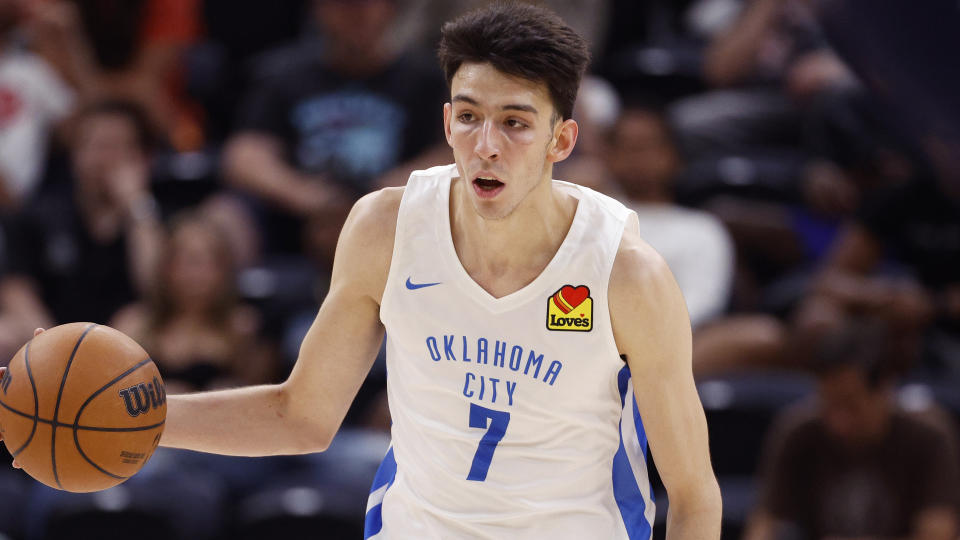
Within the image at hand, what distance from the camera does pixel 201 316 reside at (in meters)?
6.59

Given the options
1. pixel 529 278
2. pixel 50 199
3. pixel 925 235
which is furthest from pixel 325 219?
pixel 529 278

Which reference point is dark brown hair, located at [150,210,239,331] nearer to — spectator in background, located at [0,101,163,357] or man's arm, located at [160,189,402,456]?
spectator in background, located at [0,101,163,357]

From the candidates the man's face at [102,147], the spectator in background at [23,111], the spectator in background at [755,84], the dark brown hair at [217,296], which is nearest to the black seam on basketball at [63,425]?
the dark brown hair at [217,296]

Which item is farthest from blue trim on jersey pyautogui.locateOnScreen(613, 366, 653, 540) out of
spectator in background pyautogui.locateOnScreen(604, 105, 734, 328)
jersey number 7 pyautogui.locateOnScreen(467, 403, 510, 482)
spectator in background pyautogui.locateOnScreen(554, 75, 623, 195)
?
spectator in background pyautogui.locateOnScreen(554, 75, 623, 195)

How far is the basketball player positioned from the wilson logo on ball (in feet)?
0.68

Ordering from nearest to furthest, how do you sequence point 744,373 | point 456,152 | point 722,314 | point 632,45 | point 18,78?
1. point 456,152
2. point 744,373
3. point 722,314
4. point 18,78
5. point 632,45

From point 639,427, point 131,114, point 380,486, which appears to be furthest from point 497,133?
point 131,114

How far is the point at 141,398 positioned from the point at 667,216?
4059mm

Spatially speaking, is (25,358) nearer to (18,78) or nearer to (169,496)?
(169,496)

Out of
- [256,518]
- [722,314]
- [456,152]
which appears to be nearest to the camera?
[456,152]

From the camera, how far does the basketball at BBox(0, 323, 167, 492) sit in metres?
3.16

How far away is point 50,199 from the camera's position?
24.4ft

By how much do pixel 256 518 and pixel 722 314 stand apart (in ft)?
8.51

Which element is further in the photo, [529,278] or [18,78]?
[18,78]
